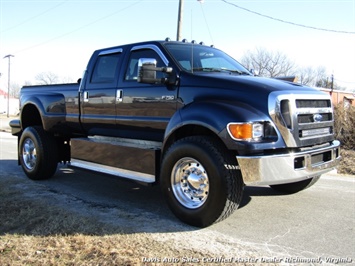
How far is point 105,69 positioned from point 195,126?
218 centimetres

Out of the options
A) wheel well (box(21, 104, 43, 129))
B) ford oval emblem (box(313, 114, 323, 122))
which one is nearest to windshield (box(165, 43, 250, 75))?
ford oval emblem (box(313, 114, 323, 122))

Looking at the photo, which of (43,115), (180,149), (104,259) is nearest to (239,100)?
(180,149)

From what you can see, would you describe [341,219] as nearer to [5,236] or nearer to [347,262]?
[347,262]

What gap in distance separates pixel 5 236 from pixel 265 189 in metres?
3.86

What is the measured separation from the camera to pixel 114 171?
521 centimetres

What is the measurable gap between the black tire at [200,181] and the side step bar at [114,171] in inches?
13.7

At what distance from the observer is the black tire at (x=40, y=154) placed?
6617mm

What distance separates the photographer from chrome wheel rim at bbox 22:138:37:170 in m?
6.89

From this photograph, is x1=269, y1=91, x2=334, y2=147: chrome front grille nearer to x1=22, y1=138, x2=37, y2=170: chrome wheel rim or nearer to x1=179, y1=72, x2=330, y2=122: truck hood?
x1=179, y1=72, x2=330, y2=122: truck hood

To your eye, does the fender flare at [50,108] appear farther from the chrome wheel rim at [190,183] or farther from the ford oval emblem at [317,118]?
the ford oval emblem at [317,118]

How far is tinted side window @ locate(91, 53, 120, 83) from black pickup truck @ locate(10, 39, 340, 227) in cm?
2

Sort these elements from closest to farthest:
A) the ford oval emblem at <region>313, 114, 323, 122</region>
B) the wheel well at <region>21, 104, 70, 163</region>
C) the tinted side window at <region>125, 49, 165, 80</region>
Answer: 1. the ford oval emblem at <region>313, 114, 323, 122</region>
2. the tinted side window at <region>125, 49, 165, 80</region>
3. the wheel well at <region>21, 104, 70, 163</region>

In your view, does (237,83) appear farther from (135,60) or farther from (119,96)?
(119,96)

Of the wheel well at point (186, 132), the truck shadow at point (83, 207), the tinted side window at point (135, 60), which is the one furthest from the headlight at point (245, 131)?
the tinted side window at point (135, 60)
